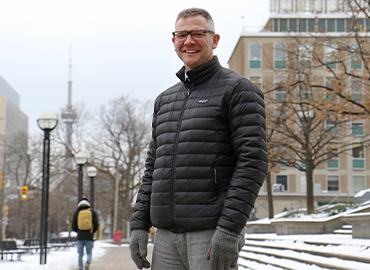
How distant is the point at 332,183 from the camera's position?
174 feet

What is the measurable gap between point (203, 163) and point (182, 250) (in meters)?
0.53

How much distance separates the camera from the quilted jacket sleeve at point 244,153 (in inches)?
112

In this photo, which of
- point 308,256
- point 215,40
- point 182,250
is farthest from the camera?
point 308,256

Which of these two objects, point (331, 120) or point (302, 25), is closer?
point (331, 120)

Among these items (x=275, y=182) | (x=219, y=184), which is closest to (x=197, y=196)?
(x=219, y=184)

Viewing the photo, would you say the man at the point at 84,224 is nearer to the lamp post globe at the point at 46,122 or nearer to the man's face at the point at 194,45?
the lamp post globe at the point at 46,122

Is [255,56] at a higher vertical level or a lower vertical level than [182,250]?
higher

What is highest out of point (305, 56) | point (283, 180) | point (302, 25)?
point (302, 25)

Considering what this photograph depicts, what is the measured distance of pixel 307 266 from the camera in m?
10.5

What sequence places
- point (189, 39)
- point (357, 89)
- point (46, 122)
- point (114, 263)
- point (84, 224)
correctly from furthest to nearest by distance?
point (357, 89) < point (114, 263) < point (46, 122) < point (84, 224) < point (189, 39)

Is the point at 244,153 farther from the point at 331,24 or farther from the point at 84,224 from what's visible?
the point at 331,24

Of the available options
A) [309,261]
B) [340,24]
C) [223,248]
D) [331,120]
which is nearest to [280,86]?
[331,120]

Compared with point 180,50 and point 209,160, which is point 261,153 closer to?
point 209,160

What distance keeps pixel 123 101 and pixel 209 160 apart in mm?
42855
